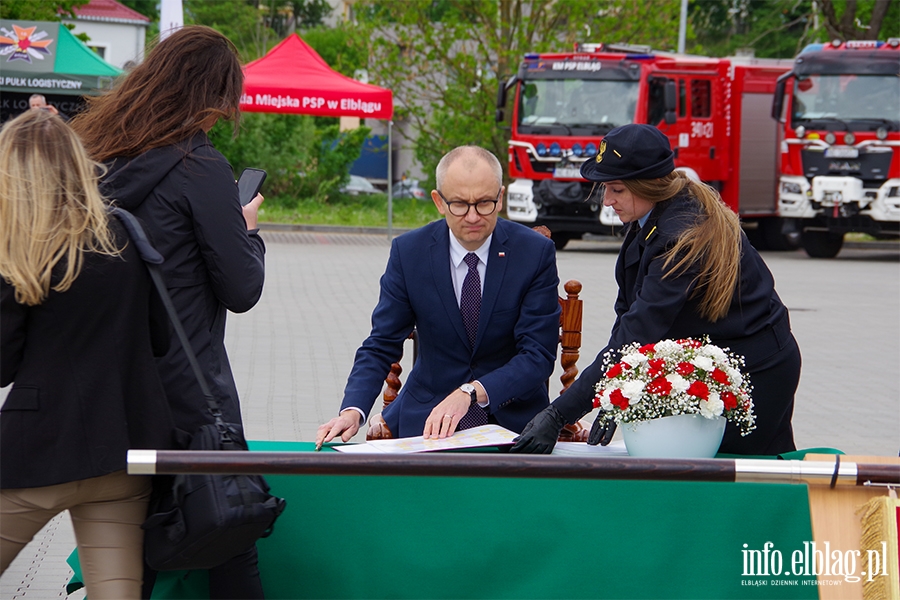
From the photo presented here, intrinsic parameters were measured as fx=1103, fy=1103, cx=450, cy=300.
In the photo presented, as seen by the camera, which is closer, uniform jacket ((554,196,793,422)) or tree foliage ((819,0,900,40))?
uniform jacket ((554,196,793,422))

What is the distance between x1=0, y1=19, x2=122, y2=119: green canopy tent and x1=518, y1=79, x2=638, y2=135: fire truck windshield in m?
7.14

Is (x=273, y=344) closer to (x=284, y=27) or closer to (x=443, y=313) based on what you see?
(x=443, y=313)

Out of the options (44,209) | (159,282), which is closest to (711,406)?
(159,282)

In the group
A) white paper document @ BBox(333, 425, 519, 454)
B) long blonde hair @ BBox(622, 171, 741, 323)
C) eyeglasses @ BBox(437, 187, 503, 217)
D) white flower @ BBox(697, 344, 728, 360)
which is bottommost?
white paper document @ BBox(333, 425, 519, 454)

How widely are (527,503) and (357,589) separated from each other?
47 cm

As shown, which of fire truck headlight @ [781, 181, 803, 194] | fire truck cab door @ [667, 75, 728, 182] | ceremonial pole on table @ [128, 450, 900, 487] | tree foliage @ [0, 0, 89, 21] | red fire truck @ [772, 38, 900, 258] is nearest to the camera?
ceremonial pole on table @ [128, 450, 900, 487]

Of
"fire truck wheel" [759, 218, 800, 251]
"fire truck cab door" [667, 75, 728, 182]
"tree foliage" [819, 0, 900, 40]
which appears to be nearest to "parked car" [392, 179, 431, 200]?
"tree foliage" [819, 0, 900, 40]

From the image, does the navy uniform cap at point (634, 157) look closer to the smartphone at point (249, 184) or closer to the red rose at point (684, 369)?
the red rose at point (684, 369)

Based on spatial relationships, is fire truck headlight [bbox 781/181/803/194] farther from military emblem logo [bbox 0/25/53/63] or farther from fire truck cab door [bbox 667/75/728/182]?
military emblem logo [bbox 0/25/53/63]

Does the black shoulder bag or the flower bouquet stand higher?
the flower bouquet

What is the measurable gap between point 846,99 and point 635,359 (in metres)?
17.8

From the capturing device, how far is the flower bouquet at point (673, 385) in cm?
274

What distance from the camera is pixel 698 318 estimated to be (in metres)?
3.07

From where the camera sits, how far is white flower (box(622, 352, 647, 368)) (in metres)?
2.81
